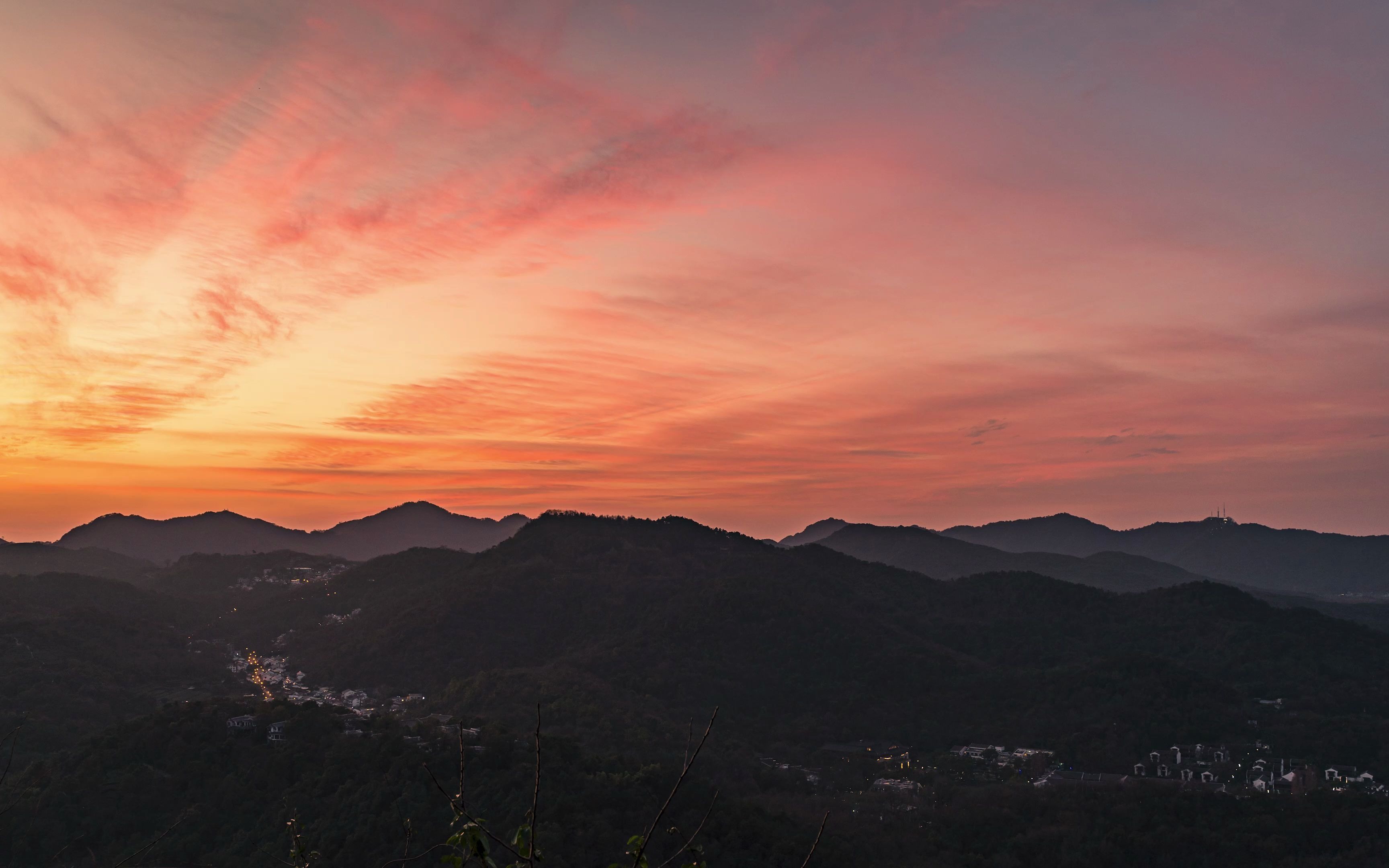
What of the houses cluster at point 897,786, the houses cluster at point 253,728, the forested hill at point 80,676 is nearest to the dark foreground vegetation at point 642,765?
the forested hill at point 80,676

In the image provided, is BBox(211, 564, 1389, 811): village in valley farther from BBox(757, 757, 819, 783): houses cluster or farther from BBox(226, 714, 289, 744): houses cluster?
BBox(226, 714, 289, 744): houses cluster

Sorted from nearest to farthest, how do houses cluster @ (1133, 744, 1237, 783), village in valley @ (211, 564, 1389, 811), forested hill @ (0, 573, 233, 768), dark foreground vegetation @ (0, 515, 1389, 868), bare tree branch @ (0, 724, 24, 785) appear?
1. bare tree branch @ (0, 724, 24, 785)
2. dark foreground vegetation @ (0, 515, 1389, 868)
3. village in valley @ (211, 564, 1389, 811)
4. forested hill @ (0, 573, 233, 768)
5. houses cluster @ (1133, 744, 1237, 783)

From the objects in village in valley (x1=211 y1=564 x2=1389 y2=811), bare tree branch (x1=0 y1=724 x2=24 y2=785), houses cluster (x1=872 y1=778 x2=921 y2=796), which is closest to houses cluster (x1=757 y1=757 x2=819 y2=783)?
village in valley (x1=211 y1=564 x2=1389 y2=811)

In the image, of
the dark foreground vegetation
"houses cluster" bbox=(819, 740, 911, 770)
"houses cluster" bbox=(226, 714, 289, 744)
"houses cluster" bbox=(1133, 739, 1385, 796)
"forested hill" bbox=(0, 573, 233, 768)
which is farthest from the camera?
"houses cluster" bbox=(819, 740, 911, 770)

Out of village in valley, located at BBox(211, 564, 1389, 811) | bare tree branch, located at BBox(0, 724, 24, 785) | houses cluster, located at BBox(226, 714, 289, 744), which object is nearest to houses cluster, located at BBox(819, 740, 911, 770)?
village in valley, located at BBox(211, 564, 1389, 811)

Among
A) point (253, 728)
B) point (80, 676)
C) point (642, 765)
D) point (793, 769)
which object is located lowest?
point (793, 769)

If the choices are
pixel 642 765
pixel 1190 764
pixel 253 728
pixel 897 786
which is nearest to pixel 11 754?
pixel 253 728

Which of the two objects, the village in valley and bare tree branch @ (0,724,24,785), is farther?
the village in valley

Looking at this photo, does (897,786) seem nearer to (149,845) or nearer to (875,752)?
(875,752)

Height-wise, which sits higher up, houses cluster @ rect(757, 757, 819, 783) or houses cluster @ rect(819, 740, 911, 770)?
houses cluster @ rect(757, 757, 819, 783)

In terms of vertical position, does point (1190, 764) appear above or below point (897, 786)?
below

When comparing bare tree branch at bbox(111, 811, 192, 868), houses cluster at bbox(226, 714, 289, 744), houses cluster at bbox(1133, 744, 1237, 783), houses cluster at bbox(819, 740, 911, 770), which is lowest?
houses cluster at bbox(1133, 744, 1237, 783)

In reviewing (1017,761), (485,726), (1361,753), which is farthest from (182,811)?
(1361,753)
